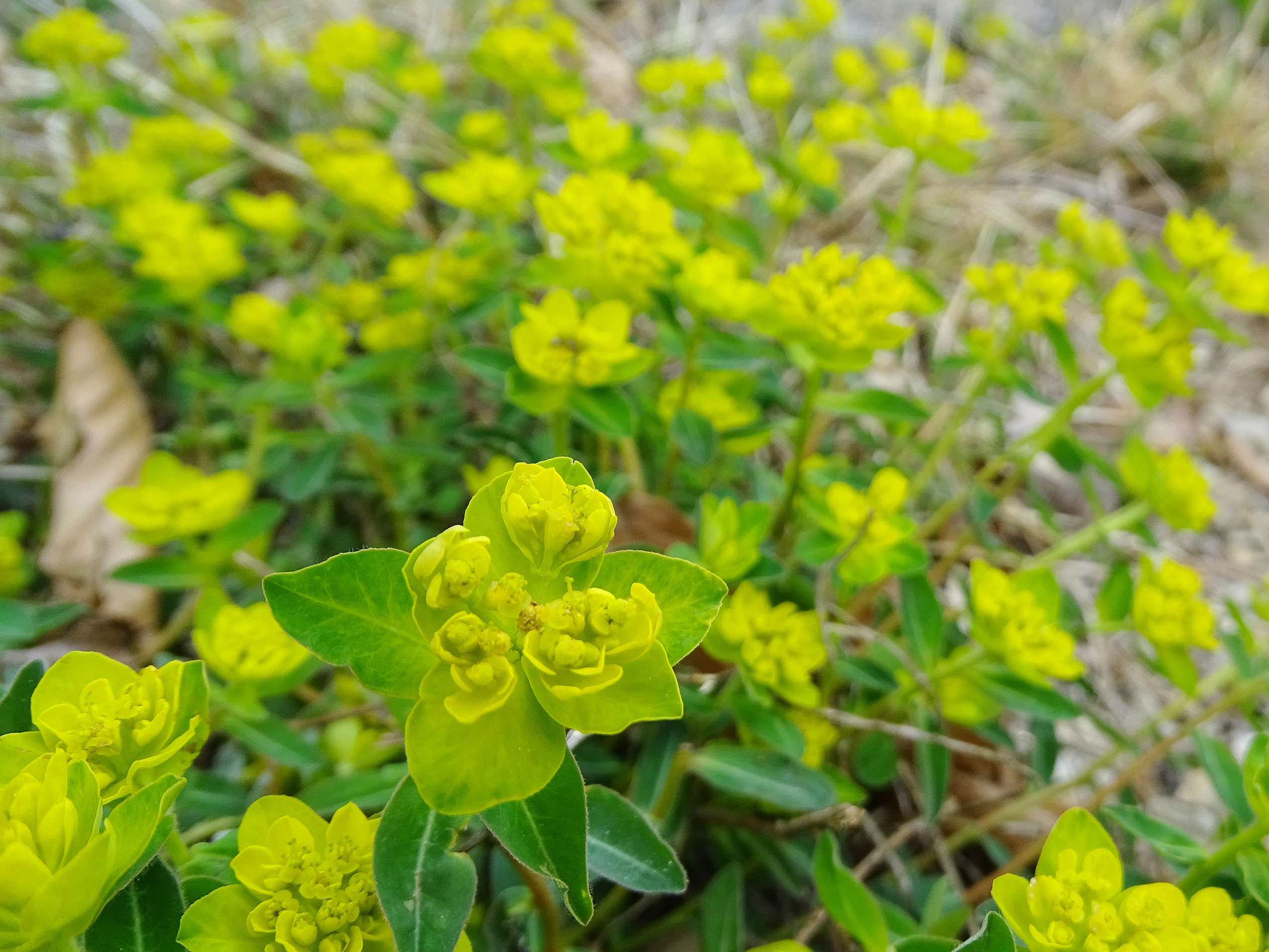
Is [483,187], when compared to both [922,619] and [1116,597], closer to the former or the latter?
[922,619]

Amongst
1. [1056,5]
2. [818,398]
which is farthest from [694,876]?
[1056,5]

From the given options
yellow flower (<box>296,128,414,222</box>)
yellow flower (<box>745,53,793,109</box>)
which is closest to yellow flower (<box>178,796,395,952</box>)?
yellow flower (<box>296,128,414,222</box>)

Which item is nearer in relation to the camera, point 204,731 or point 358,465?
point 204,731

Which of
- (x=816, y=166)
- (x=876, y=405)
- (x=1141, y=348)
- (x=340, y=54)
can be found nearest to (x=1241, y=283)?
Answer: (x=1141, y=348)

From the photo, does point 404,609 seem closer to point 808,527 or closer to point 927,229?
point 808,527

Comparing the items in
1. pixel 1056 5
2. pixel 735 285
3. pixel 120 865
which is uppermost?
pixel 1056 5

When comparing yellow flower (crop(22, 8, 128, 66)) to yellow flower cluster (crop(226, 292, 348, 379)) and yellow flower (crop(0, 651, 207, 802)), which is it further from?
yellow flower (crop(0, 651, 207, 802))
